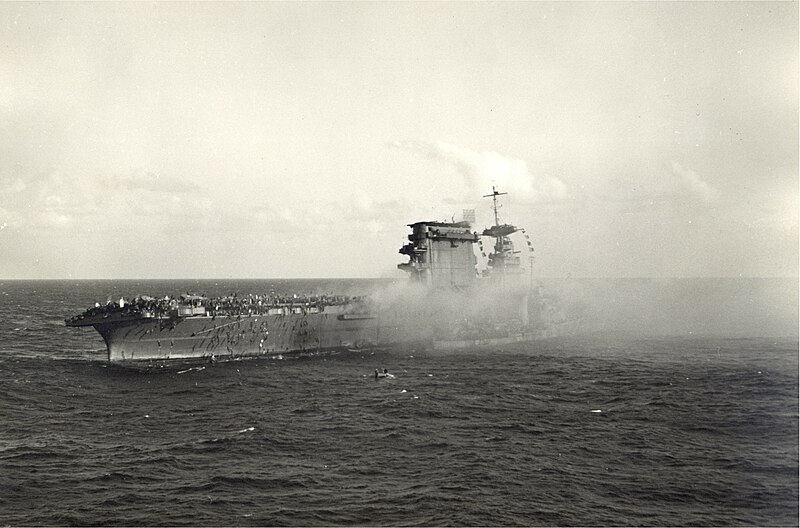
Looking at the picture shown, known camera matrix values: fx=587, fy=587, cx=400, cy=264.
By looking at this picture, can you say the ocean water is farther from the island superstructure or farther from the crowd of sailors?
the crowd of sailors

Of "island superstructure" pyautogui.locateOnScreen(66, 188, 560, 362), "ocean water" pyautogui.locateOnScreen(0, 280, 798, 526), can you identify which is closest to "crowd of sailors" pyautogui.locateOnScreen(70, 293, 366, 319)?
"island superstructure" pyautogui.locateOnScreen(66, 188, 560, 362)

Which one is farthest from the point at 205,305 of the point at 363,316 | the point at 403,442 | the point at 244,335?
the point at 403,442

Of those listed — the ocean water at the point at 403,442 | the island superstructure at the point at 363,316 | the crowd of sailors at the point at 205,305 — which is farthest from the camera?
the island superstructure at the point at 363,316

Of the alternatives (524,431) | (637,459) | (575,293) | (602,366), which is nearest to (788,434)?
(637,459)

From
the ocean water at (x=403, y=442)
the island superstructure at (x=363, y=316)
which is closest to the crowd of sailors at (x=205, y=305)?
the island superstructure at (x=363, y=316)

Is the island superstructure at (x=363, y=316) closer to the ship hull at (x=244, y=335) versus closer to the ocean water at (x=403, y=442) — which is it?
the ship hull at (x=244, y=335)

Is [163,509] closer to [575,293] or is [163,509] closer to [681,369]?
[681,369]
